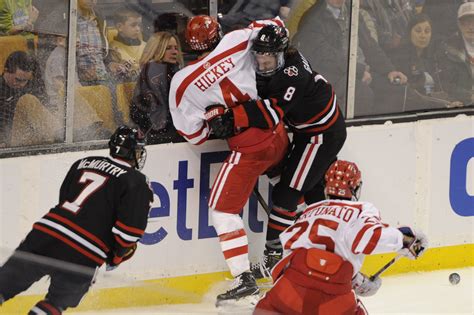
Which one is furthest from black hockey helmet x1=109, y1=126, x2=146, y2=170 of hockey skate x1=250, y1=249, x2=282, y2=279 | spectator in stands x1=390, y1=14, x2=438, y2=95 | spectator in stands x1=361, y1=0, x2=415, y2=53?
spectator in stands x1=390, y1=14, x2=438, y2=95

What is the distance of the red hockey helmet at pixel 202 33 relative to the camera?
618cm

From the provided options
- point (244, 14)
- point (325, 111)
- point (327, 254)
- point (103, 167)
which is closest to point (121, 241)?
point (103, 167)

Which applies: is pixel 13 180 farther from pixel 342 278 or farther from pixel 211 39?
pixel 342 278

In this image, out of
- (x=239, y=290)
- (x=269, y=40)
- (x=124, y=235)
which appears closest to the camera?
(x=124, y=235)

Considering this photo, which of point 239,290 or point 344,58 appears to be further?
point 344,58

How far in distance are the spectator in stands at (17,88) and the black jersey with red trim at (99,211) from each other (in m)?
0.87

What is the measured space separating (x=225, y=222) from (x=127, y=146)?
1.07m

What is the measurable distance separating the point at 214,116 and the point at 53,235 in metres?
1.23

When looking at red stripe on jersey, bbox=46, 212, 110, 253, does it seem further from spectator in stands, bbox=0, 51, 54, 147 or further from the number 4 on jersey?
the number 4 on jersey

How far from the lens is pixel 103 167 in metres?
5.23

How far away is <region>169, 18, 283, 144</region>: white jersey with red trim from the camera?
618 cm

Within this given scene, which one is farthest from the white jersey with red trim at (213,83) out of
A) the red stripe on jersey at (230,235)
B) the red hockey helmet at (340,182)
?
the red hockey helmet at (340,182)

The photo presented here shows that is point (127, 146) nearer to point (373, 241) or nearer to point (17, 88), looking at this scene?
point (17, 88)

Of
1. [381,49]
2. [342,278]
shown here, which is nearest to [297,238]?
[342,278]
